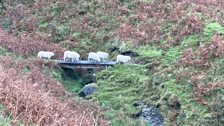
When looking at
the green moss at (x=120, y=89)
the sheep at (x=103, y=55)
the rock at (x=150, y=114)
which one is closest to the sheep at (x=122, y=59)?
the green moss at (x=120, y=89)

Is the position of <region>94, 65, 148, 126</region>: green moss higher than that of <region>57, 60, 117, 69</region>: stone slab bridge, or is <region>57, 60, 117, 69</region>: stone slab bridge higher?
<region>57, 60, 117, 69</region>: stone slab bridge

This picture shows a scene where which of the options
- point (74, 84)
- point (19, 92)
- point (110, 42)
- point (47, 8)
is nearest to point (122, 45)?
point (110, 42)

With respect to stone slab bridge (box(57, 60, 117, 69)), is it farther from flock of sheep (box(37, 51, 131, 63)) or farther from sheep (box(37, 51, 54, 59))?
sheep (box(37, 51, 54, 59))

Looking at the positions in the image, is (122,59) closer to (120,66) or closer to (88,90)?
(120,66)

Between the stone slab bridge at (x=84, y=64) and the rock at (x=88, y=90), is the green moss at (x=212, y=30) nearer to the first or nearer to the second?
the stone slab bridge at (x=84, y=64)

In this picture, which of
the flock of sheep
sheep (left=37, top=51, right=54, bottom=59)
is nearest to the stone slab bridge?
the flock of sheep
